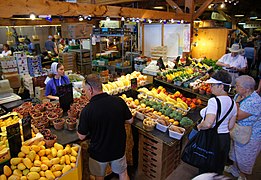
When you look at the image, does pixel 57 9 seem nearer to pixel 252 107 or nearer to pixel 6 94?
pixel 6 94

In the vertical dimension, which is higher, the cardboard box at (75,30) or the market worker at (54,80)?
the cardboard box at (75,30)

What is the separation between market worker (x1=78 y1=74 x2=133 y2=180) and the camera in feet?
8.12

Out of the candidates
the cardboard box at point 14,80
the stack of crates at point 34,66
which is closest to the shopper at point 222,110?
the cardboard box at point 14,80

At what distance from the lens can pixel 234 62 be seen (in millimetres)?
5672

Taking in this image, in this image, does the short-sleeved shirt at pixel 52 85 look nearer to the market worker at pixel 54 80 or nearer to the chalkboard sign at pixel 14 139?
the market worker at pixel 54 80

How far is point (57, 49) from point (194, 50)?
755 cm

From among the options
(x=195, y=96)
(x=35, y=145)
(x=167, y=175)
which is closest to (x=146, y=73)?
(x=195, y=96)

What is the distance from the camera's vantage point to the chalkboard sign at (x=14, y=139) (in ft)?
7.23

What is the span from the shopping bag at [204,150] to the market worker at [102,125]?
36.0 inches

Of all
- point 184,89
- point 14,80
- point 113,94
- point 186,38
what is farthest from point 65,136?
point 186,38

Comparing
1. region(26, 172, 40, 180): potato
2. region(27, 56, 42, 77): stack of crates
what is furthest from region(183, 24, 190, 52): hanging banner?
region(26, 172, 40, 180): potato

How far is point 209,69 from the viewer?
6273 millimetres

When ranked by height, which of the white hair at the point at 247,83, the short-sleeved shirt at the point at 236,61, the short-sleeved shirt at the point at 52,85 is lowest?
the short-sleeved shirt at the point at 52,85

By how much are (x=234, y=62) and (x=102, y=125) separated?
4558 millimetres
